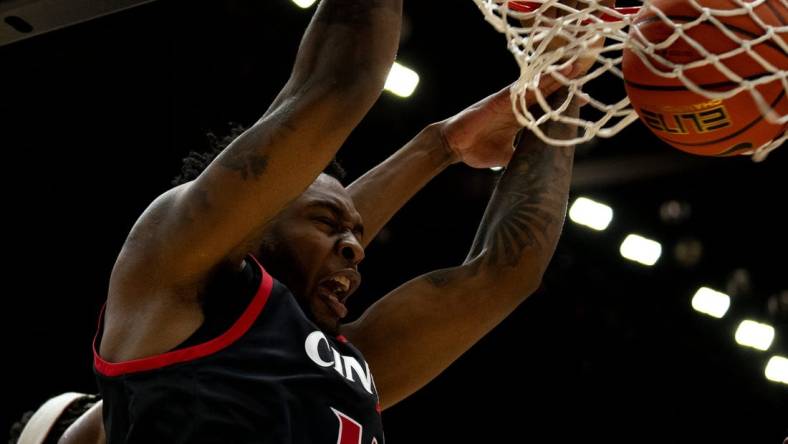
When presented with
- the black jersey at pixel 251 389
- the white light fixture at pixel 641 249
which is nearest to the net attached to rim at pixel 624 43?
the black jersey at pixel 251 389

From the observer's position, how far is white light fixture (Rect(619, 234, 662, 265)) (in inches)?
196

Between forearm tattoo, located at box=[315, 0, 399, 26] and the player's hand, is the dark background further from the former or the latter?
forearm tattoo, located at box=[315, 0, 399, 26]

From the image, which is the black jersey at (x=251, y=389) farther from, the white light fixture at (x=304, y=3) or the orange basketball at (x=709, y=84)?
the white light fixture at (x=304, y=3)

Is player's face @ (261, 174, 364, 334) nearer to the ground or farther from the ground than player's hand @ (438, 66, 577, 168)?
farther from the ground

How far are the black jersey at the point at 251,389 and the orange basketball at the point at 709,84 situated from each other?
0.64 meters

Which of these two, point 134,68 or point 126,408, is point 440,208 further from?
point 126,408

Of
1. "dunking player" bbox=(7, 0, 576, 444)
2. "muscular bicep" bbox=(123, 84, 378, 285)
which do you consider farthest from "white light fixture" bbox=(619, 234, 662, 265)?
"muscular bicep" bbox=(123, 84, 378, 285)

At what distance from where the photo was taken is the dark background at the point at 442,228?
3646 mm

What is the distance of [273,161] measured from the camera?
1443 mm

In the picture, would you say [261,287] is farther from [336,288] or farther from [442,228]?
[442,228]

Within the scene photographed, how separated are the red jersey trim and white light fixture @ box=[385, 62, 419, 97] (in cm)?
247

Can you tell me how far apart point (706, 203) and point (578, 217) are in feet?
1.85

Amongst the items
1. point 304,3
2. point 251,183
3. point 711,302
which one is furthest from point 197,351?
point 711,302

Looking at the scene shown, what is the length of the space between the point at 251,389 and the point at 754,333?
4307 millimetres
